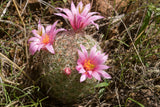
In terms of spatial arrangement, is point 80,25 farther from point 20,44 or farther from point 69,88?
point 20,44

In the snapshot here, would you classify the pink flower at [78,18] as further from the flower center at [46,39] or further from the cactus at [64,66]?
the flower center at [46,39]

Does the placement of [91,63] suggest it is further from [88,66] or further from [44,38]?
[44,38]

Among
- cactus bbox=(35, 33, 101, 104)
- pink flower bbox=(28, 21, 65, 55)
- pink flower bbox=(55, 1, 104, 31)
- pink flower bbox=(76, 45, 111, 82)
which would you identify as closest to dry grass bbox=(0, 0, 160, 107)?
cactus bbox=(35, 33, 101, 104)

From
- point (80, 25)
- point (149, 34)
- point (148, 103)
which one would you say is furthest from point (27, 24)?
point (148, 103)

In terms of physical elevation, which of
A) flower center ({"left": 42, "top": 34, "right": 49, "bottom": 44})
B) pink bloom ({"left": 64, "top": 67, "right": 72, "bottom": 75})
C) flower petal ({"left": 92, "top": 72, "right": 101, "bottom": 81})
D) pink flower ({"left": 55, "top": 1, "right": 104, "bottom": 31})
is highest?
pink flower ({"left": 55, "top": 1, "right": 104, "bottom": 31})

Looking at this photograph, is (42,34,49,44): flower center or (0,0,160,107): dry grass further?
(0,0,160,107): dry grass

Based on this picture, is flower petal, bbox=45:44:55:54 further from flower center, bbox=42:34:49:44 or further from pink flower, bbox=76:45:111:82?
pink flower, bbox=76:45:111:82

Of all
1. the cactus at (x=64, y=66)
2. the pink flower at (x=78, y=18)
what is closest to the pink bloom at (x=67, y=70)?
the cactus at (x=64, y=66)
